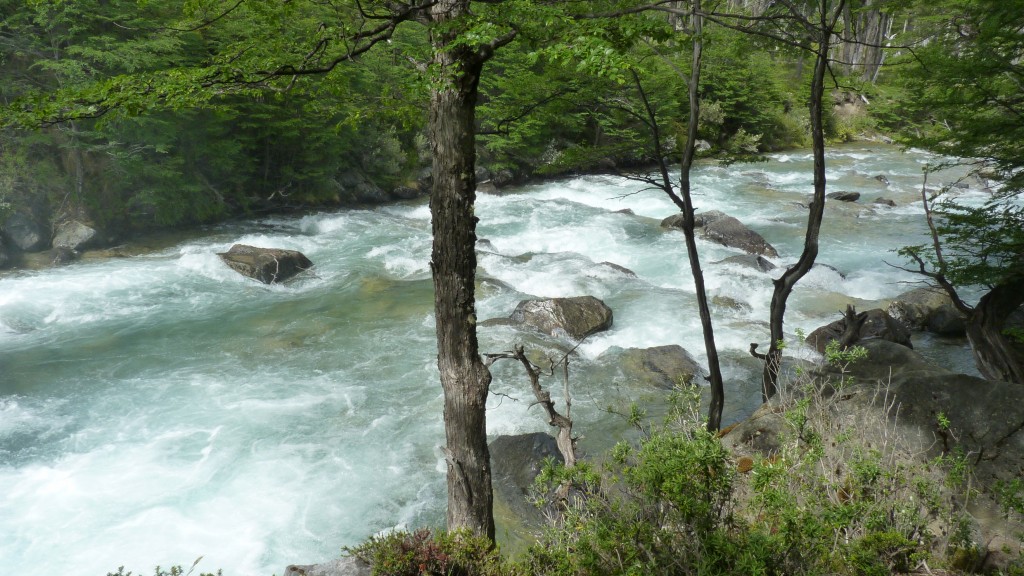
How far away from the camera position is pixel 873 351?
24.7 feet

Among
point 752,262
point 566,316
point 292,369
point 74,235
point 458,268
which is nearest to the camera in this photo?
point 458,268

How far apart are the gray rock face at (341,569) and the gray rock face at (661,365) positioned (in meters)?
6.12

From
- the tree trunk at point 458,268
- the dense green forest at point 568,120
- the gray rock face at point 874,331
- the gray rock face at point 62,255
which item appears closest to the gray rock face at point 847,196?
the dense green forest at point 568,120

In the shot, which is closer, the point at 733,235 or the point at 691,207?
the point at 691,207

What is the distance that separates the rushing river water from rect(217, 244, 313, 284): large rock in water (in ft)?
1.02

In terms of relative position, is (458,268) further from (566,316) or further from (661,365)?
(566,316)

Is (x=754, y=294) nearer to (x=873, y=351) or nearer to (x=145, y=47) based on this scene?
(x=873, y=351)

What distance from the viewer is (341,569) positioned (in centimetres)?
435

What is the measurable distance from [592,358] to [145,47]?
41.2 ft

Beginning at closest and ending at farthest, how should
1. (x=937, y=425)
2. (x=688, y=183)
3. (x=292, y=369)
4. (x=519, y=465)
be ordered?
(x=937, y=425)
(x=688, y=183)
(x=519, y=465)
(x=292, y=369)

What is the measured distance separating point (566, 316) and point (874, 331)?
5.05m

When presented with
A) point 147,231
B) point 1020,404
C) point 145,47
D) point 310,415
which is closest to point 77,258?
point 147,231

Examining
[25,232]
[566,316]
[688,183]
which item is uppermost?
[688,183]

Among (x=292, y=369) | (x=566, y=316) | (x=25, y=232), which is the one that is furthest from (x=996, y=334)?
(x=25, y=232)
